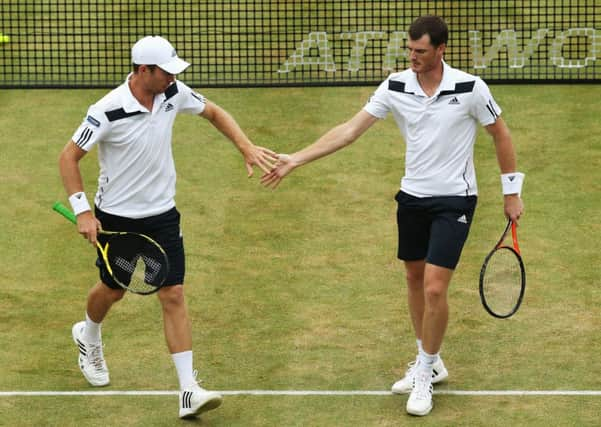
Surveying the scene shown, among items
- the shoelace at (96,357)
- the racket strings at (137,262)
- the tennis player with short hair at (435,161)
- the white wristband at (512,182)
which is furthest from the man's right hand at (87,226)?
the white wristband at (512,182)

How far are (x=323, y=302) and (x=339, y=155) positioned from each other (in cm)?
355

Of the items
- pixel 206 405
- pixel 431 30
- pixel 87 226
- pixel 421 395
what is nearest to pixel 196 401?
pixel 206 405

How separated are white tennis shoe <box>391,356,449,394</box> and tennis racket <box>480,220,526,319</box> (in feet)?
1.88

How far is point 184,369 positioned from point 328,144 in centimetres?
167

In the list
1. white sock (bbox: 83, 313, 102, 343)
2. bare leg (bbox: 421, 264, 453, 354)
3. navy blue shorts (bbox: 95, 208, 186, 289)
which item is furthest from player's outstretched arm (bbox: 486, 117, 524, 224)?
white sock (bbox: 83, 313, 102, 343)

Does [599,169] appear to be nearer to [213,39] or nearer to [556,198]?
[556,198]

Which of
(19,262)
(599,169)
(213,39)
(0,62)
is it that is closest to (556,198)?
(599,169)

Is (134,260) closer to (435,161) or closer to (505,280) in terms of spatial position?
(435,161)

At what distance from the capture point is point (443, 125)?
30.5 feet

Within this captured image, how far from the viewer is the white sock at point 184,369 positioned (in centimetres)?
930

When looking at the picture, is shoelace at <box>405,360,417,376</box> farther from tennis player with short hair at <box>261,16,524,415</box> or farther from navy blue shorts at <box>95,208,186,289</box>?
navy blue shorts at <box>95,208,186,289</box>

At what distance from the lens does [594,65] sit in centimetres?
1669

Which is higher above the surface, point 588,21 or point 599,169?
point 588,21

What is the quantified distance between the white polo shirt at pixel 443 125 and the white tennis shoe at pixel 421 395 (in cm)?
112
